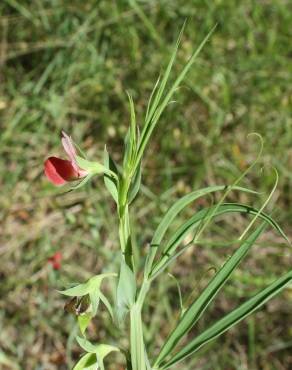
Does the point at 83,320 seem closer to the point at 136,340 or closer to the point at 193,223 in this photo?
the point at 136,340

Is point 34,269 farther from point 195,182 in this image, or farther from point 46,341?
point 195,182

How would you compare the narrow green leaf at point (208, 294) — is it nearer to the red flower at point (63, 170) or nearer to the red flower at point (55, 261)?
the red flower at point (63, 170)

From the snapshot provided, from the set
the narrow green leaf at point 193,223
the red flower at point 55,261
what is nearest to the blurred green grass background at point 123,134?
the red flower at point 55,261

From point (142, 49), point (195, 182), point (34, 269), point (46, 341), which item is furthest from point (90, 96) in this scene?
point (46, 341)

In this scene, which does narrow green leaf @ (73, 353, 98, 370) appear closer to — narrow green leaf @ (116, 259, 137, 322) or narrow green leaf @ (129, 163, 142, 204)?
narrow green leaf @ (116, 259, 137, 322)

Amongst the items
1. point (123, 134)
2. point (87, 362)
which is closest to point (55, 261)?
point (123, 134)

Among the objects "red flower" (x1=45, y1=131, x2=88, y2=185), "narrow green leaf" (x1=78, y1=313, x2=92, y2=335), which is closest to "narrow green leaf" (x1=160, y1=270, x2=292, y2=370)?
"narrow green leaf" (x1=78, y1=313, x2=92, y2=335)
